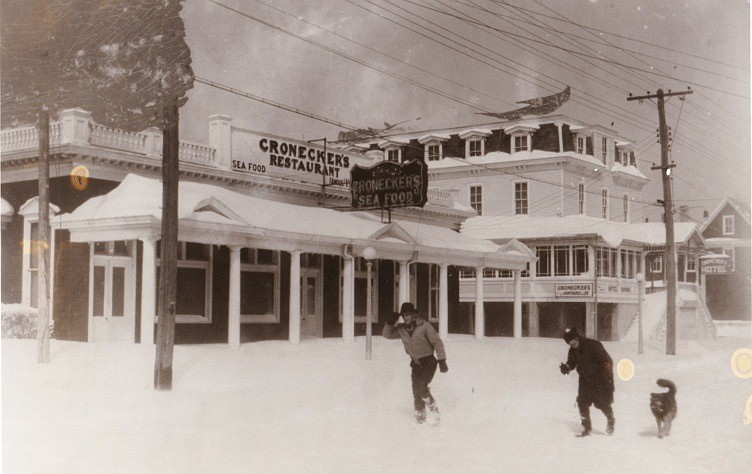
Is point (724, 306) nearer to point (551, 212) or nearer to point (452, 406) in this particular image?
point (551, 212)

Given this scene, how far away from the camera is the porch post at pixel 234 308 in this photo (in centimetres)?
948

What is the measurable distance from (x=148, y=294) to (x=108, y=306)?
1.34ft

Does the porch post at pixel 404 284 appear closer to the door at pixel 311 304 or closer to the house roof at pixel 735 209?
the door at pixel 311 304

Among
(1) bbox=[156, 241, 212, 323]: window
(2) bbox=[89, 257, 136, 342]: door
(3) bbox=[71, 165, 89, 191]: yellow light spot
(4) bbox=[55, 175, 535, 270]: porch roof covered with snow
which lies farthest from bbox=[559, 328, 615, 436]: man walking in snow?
(3) bbox=[71, 165, 89, 191]: yellow light spot

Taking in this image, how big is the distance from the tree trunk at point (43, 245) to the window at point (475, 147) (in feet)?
14.1

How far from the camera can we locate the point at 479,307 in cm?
1021

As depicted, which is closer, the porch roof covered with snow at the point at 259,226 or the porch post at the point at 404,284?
the porch roof covered with snow at the point at 259,226

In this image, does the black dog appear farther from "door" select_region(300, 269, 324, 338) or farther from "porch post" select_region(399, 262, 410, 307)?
"door" select_region(300, 269, 324, 338)

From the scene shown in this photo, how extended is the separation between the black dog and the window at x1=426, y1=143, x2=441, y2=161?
3.15 meters

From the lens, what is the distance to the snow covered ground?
7.86 metres

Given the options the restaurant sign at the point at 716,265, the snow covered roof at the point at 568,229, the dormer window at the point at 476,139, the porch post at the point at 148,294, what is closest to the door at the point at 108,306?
the porch post at the point at 148,294

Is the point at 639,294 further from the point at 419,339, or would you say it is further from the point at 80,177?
the point at 80,177

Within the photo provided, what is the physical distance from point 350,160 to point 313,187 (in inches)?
24.6

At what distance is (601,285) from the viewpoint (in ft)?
31.2
